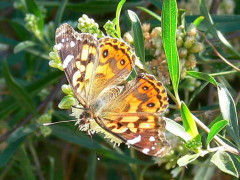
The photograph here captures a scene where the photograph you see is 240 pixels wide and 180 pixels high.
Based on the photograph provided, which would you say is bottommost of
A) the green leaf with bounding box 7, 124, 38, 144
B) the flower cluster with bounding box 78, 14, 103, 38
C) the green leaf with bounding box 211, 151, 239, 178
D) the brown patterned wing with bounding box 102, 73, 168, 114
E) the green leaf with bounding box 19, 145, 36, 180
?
the green leaf with bounding box 19, 145, 36, 180

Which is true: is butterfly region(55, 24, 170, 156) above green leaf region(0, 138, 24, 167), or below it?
above

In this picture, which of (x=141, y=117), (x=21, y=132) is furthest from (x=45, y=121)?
(x=141, y=117)

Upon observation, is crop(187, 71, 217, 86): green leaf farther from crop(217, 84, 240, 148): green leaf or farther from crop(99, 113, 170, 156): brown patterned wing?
crop(99, 113, 170, 156): brown patterned wing

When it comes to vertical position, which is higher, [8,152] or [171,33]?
[171,33]

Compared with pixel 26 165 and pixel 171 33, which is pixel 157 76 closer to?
pixel 171 33

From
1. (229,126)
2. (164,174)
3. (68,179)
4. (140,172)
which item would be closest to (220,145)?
(229,126)

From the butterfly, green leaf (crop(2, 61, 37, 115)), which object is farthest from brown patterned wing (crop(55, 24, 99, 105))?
green leaf (crop(2, 61, 37, 115))

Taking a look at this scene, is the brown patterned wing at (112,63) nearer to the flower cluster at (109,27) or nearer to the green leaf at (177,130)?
the flower cluster at (109,27)
